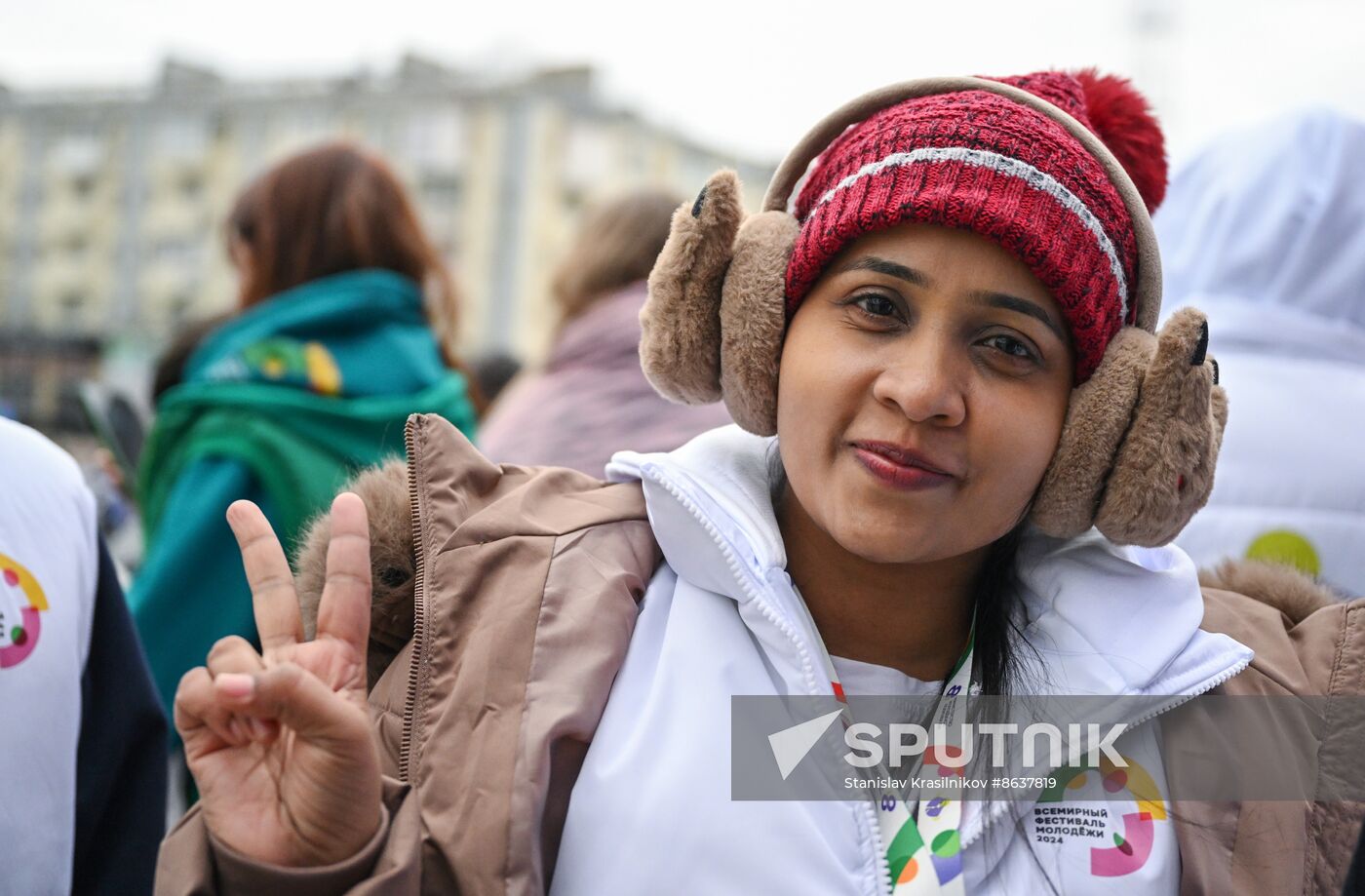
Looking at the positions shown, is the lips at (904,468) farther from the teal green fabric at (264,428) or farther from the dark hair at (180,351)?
the dark hair at (180,351)

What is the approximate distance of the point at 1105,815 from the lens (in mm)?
1512

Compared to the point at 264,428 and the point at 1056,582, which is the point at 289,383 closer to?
the point at 264,428

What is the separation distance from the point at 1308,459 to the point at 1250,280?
445 millimetres

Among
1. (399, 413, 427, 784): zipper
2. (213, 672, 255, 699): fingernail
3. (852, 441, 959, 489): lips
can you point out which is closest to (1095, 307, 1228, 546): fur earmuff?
(852, 441, 959, 489): lips

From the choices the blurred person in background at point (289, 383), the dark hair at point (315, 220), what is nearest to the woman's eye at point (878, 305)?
the blurred person in background at point (289, 383)

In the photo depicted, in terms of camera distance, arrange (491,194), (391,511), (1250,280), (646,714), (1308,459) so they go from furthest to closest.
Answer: (491,194)
(1250,280)
(1308,459)
(391,511)
(646,714)

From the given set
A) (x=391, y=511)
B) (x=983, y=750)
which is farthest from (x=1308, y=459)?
(x=391, y=511)

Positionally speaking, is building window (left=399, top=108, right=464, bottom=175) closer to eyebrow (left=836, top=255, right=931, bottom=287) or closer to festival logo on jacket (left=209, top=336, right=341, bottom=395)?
festival logo on jacket (left=209, top=336, right=341, bottom=395)

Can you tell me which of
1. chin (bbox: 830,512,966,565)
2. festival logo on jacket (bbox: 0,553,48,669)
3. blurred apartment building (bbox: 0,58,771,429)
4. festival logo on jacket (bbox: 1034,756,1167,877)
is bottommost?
blurred apartment building (bbox: 0,58,771,429)

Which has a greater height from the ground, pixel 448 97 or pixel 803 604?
pixel 803 604

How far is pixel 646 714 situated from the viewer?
148cm

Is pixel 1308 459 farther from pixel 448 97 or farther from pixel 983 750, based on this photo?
pixel 448 97

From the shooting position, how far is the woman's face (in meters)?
1.51

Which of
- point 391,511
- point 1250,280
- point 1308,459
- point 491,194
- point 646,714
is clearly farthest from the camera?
point 491,194
